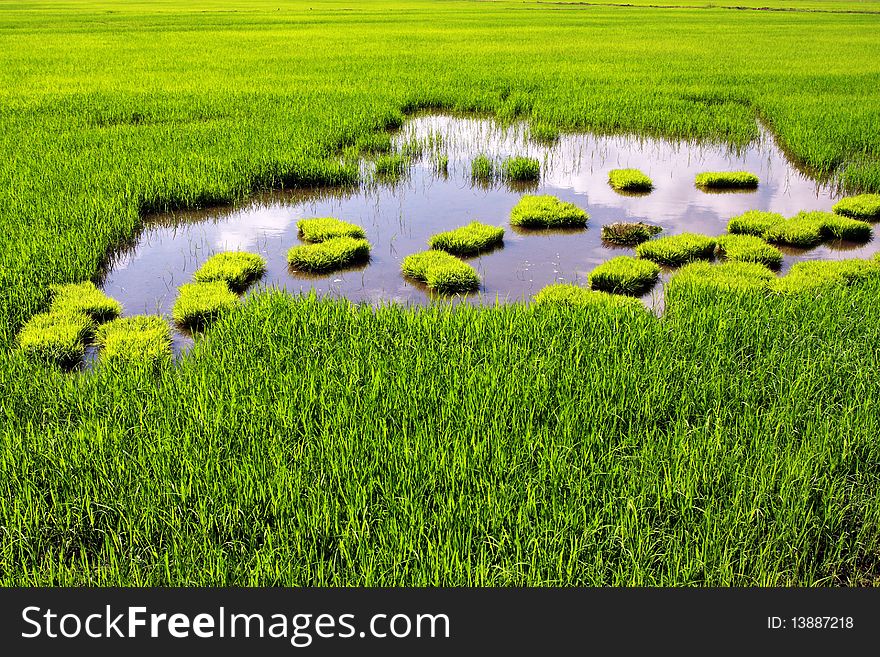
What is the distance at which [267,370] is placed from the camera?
3.86 meters

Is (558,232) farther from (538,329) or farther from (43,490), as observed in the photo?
(43,490)

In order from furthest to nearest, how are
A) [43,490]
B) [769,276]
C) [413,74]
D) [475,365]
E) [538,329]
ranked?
[413,74], [769,276], [538,329], [475,365], [43,490]

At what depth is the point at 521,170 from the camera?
29.3 ft

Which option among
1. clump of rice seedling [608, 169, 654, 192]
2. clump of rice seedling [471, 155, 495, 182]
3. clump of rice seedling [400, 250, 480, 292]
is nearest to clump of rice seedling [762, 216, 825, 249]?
clump of rice seedling [608, 169, 654, 192]

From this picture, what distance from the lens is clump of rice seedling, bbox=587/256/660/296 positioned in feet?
18.5

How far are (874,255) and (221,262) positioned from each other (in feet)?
19.0

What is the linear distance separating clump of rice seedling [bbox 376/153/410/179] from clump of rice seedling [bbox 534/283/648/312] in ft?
13.2

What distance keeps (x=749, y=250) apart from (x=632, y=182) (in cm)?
257

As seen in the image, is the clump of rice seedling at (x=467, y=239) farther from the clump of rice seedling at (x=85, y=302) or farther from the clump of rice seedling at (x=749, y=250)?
the clump of rice seedling at (x=85, y=302)

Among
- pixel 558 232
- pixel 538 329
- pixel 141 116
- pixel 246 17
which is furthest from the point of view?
pixel 246 17

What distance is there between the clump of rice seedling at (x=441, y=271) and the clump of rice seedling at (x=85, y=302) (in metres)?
2.34

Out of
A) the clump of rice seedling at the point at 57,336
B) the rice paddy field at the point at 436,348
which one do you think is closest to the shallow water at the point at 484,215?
the rice paddy field at the point at 436,348

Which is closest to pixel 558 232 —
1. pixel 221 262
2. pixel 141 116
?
pixel 221 262

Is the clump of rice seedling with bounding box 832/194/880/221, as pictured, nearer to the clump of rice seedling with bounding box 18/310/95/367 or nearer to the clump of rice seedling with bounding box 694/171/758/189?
the clump of rice seedling with bounding box 694/171/758/189
